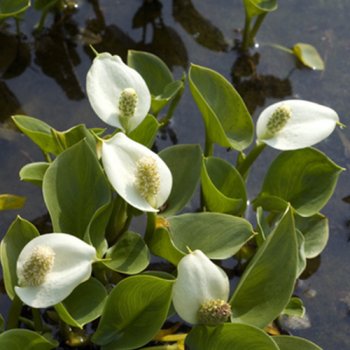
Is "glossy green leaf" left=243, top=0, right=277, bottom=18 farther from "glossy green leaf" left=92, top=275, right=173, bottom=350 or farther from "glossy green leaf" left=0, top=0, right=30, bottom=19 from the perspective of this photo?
"glossy green leaf" left=92, top=275, right=173, bottom=350

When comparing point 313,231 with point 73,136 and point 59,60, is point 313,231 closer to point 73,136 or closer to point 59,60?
point 73,136

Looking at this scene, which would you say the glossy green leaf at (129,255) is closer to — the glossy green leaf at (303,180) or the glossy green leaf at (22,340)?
the glossy green leaf at (22,340)

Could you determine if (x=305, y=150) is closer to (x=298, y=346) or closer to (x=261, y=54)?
(x=298, y=346)

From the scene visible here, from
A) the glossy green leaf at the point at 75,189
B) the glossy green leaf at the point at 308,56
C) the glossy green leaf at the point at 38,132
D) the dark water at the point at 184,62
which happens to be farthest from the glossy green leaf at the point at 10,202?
the glossy green leaf at the point at 308,56

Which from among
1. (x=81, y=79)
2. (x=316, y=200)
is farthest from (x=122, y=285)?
(x=81, y=79)

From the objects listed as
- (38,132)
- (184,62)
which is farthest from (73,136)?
(184,62)

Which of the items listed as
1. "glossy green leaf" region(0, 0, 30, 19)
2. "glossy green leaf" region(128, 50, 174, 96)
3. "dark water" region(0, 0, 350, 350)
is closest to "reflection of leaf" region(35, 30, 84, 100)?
"dark water" region(0, 0, 350, 350)
